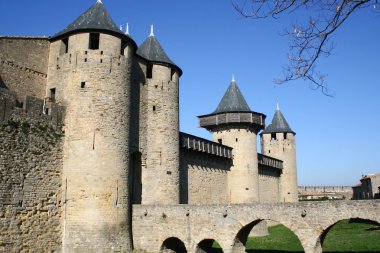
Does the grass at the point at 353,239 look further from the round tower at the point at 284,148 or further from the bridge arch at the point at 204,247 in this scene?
the round tower at the point at 284,148

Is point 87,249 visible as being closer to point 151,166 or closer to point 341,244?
point 151,166

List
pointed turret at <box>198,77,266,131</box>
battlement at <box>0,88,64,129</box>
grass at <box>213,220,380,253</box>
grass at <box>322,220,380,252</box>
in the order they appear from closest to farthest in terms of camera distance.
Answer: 1. battlement at <box>0,88,64,129</box>
2. grass at <box>322,220,380,252</box>
3. grass at <box>213,220,380,253</box>
4. pointed turret at <box>198,77,266,131</box>

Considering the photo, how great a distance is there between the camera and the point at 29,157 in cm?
1398

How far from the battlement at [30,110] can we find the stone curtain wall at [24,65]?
65 cm

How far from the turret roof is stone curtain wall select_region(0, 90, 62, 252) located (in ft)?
21.9

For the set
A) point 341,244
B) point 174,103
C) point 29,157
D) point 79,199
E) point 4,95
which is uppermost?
point 174,103

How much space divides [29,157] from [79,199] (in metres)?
2.39

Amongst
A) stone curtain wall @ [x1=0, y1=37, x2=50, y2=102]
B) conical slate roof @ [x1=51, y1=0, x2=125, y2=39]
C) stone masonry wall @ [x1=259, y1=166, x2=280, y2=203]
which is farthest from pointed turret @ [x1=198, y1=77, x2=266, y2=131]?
stone curtain wall @ [x1=0, y1=37, x2=50, y2=102]

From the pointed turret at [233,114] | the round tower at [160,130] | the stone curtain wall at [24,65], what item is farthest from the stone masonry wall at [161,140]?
the pointed turret at [233,114]

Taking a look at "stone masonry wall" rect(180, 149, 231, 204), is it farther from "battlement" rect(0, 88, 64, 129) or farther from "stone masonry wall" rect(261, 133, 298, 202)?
"stone masonry wall" rect(261, 133, 298, 202)

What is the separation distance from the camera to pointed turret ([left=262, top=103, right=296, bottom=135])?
114ft

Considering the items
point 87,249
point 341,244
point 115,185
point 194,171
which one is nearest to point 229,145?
point 194,171

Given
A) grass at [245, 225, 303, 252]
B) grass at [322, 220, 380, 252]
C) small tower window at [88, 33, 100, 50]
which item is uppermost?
small tower window at [88, 33, 100, 50]

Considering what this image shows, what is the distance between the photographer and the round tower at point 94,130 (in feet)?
48.2
